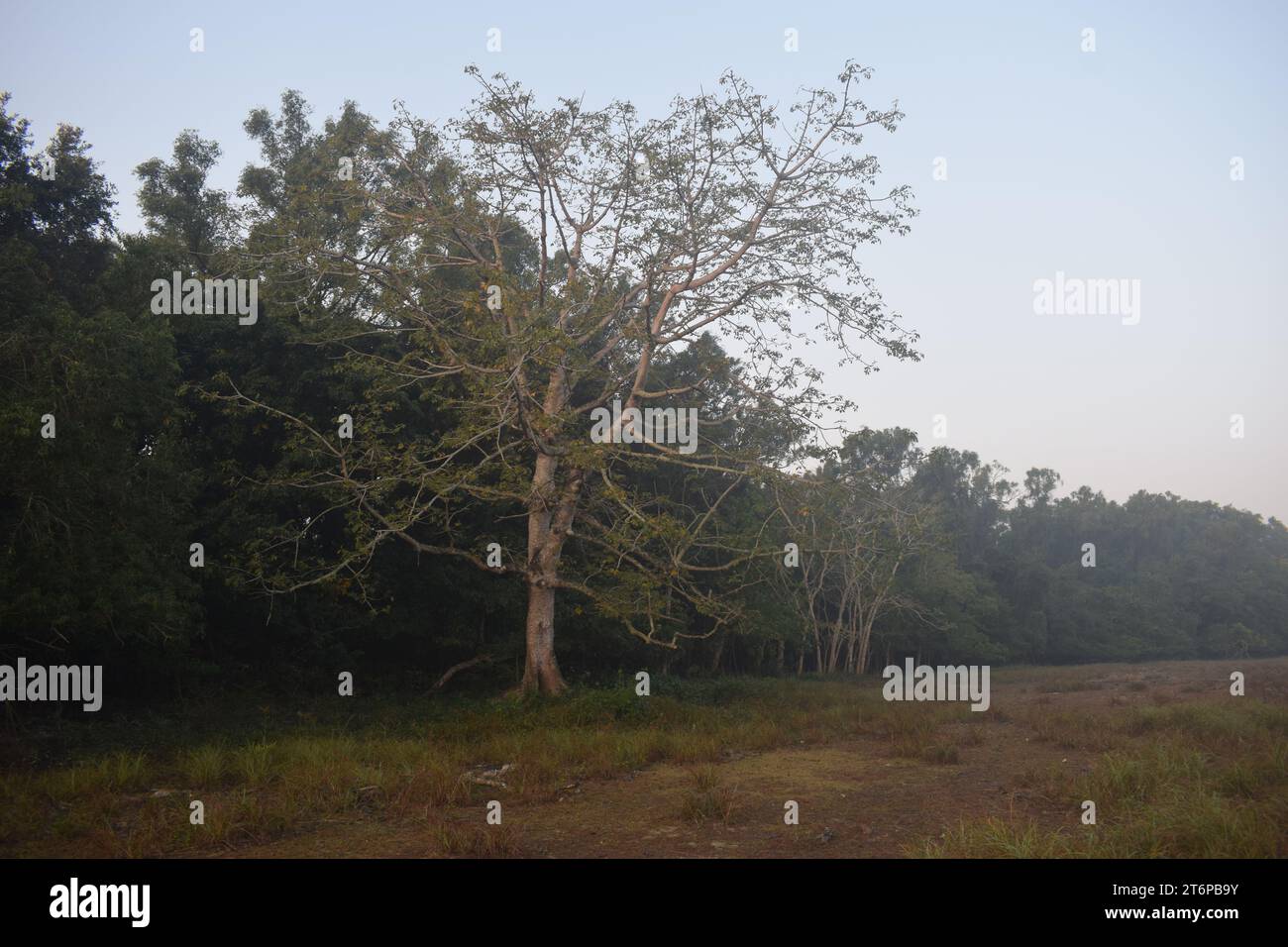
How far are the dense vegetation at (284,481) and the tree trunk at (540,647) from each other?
0.63m

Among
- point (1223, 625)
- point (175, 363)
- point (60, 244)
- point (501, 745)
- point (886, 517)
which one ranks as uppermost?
point (60, 244)

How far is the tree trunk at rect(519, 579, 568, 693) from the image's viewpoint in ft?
48.5

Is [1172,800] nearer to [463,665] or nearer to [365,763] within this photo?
[365,763]

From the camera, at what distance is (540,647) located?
15.0 m

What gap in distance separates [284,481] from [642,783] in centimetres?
848

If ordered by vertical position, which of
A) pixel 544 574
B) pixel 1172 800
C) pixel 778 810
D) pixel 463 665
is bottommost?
pixel 463 665

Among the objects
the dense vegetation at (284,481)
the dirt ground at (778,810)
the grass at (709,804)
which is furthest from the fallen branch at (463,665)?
the grass at (709,804)

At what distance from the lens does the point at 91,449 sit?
10.9 metres

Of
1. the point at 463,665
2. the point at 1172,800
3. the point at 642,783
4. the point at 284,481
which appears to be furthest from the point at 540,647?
the point at 1172,800

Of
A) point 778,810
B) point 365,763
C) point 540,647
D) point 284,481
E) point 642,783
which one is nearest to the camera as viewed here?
point 778,810

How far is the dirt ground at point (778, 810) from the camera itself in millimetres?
6379
